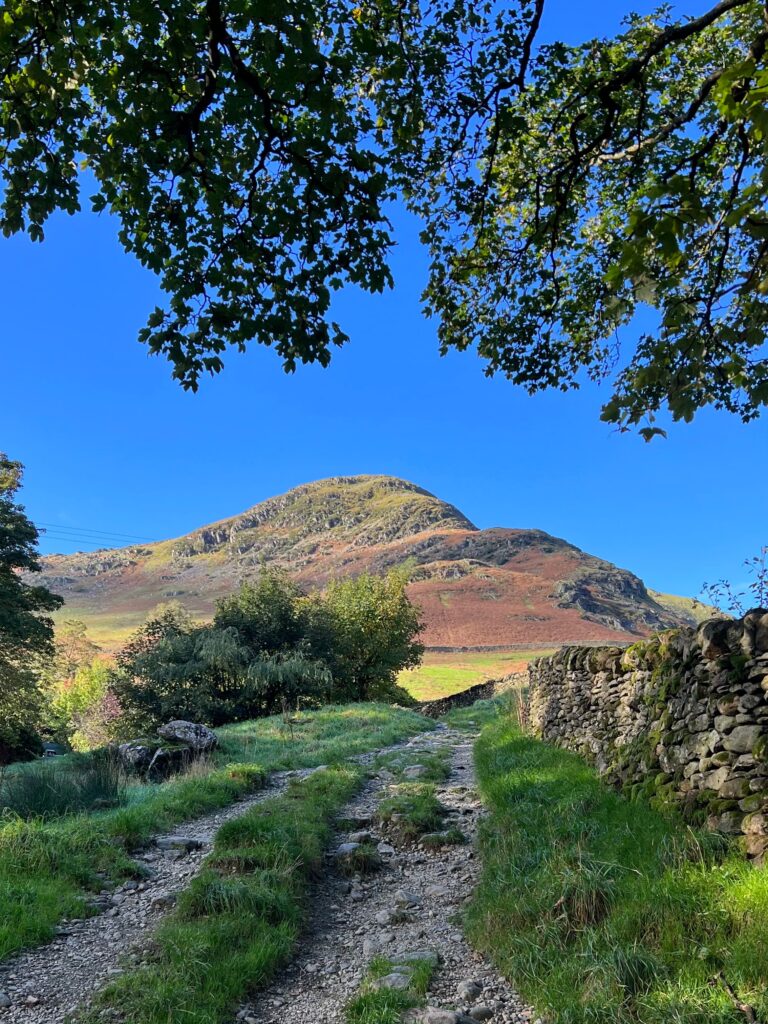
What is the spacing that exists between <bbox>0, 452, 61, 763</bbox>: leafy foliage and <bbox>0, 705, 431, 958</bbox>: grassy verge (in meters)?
13.5

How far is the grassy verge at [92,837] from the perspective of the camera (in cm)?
530

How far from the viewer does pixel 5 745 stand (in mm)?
23641

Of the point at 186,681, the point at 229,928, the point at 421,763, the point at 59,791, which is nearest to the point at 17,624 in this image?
the point at 186,681

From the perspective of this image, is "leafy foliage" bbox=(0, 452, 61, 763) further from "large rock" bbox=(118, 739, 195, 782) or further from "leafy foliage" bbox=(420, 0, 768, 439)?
"leafy foliage" bbox=(420, 0, 768, 439)

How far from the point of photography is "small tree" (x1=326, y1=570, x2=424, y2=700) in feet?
122

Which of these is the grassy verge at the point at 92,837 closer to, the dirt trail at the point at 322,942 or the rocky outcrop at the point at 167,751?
the dirt trail at the point at 322,942

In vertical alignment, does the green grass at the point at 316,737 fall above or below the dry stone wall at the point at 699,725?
below

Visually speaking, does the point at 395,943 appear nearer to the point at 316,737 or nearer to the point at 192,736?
the point at 192,736

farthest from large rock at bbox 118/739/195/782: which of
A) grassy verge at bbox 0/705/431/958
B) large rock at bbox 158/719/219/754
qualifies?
grassy verge at bbox 0/705/431/958

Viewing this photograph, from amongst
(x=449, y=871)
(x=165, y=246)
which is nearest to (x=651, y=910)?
(x=449, y=871)

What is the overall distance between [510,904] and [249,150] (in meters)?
7.76

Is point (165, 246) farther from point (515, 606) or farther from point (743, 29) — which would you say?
point (515, 606)

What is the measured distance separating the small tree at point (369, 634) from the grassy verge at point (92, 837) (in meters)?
21.9

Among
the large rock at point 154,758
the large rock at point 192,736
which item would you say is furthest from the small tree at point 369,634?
the large rock at point 154,758
